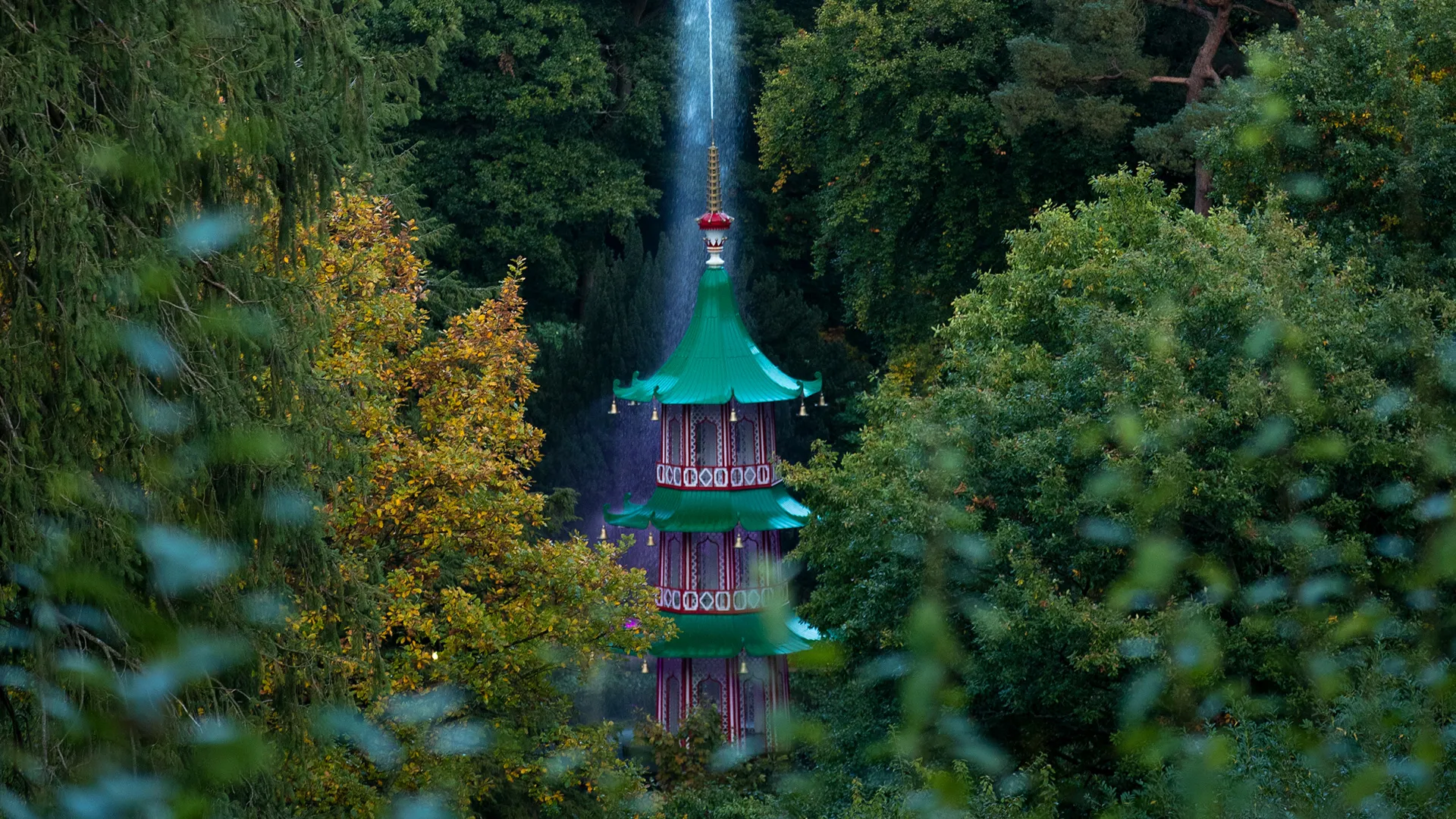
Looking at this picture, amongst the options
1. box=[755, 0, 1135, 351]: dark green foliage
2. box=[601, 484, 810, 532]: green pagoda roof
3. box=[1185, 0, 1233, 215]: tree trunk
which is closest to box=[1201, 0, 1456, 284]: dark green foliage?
box=[1185, 0, 1233, 215]: tree trunk

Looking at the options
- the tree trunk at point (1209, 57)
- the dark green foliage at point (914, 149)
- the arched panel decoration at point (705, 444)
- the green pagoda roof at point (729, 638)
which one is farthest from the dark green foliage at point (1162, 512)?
the dark green foliage at point (914, 149)

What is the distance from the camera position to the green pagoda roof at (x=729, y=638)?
22.1 metres

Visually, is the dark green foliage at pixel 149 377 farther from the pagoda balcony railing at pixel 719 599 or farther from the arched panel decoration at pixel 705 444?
the arched panel decoration at pixel 705 444

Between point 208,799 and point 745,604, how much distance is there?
14.2 metres

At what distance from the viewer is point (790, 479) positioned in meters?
18.4

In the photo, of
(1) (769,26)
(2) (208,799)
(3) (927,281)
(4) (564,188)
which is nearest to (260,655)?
(2) (208,799)

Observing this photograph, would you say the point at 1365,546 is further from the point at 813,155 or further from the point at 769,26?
the point at 769,26

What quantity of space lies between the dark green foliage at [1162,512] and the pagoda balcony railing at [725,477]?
6.81 m

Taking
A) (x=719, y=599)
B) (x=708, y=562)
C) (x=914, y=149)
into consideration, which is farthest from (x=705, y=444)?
(x=914, y=149)

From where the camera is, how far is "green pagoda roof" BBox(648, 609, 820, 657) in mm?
22125

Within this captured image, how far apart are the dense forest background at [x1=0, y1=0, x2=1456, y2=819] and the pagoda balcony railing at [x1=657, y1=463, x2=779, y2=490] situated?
1816 mm

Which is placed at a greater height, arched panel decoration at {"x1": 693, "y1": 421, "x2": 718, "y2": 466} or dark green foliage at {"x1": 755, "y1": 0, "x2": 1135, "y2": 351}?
dark green foliage at {"x1": 755, "y1": 0, "x2": 1135, "y2": 351}

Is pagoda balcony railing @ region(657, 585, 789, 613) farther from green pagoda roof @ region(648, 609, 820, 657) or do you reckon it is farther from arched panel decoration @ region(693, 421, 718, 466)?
arched panel decoration @ region(693, 421, 718, 466)

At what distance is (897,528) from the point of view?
15.4 metres
